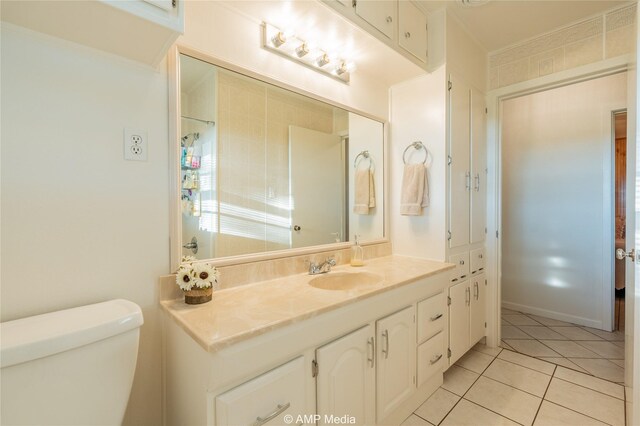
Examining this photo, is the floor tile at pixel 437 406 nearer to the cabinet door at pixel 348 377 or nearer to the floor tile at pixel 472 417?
the floor tile at pixel 472 417

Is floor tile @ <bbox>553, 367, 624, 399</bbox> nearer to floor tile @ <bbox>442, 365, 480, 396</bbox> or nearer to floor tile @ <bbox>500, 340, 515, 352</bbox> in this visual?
floor tile @ <bbox>500, 340, 515, 352</bbox>

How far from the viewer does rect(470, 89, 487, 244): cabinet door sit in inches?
88.4

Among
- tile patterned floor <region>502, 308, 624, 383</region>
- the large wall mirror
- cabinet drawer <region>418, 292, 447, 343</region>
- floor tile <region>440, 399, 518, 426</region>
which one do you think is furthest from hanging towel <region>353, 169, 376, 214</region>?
tile patterned floor <region>502, 308, 624, 383</region>

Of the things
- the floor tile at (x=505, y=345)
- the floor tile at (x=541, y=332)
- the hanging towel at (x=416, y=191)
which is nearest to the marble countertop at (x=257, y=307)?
the hanging towel at (x=416, y=191)

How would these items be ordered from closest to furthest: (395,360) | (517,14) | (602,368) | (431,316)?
(395,360) < (431,316) < (517,14) < (602,368)

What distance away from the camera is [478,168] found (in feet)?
7.63

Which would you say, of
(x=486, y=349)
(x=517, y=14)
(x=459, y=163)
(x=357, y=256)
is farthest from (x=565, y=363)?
(x=517, y=14)

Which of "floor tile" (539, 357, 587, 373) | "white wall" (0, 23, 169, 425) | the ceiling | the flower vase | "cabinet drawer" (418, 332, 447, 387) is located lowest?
"floor tile" (539, 357, 587, 373)

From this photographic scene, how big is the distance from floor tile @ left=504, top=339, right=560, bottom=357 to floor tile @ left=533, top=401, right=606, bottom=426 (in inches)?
28.2

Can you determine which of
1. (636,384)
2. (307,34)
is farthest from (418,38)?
(636,384)

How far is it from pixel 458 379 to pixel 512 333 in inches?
44.7

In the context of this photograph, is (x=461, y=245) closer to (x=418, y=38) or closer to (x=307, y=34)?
(x=418, y=38)

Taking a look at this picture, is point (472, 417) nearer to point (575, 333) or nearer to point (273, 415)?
point (273, 415)

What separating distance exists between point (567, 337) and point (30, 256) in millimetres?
3722
